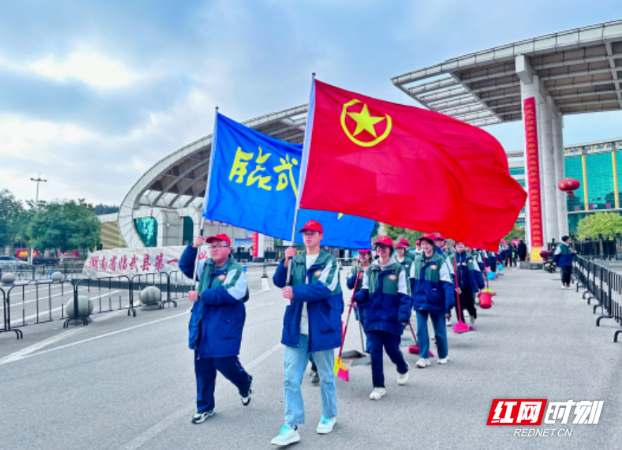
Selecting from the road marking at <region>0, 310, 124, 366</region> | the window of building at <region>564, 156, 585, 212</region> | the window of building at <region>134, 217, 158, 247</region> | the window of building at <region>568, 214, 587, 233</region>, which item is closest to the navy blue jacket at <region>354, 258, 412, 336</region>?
the road marking at <region>0, 310, 124, 366</region>

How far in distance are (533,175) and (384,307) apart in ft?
92.9

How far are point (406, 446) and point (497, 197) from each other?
10.6 feet

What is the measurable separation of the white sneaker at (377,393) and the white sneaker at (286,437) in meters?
1.29

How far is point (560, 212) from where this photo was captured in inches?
1425

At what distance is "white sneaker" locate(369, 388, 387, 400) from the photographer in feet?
15.4

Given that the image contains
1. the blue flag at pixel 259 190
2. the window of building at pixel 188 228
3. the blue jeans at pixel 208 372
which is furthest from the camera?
the window of building at pixel 188 228

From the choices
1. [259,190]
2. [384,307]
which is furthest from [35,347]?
[384,307]

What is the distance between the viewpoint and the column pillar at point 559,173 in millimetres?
36031

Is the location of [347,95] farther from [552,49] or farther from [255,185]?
[552,49]

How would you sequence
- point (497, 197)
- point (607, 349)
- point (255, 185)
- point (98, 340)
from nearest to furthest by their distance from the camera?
point (497, 197)
point (255, 185)
point (607, 349)
point (98, 340)

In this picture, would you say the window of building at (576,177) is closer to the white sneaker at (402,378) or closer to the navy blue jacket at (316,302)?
the white sneaker at (402,378)

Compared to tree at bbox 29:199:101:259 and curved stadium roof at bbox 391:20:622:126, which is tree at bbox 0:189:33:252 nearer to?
tree at bbox 29:199:101:259

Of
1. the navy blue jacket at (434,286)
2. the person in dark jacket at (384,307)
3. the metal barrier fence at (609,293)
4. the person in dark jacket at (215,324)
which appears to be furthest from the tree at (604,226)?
the person in dark jacket at (215,324)

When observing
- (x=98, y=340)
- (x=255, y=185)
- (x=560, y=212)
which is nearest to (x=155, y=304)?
(x=98, y=340)
